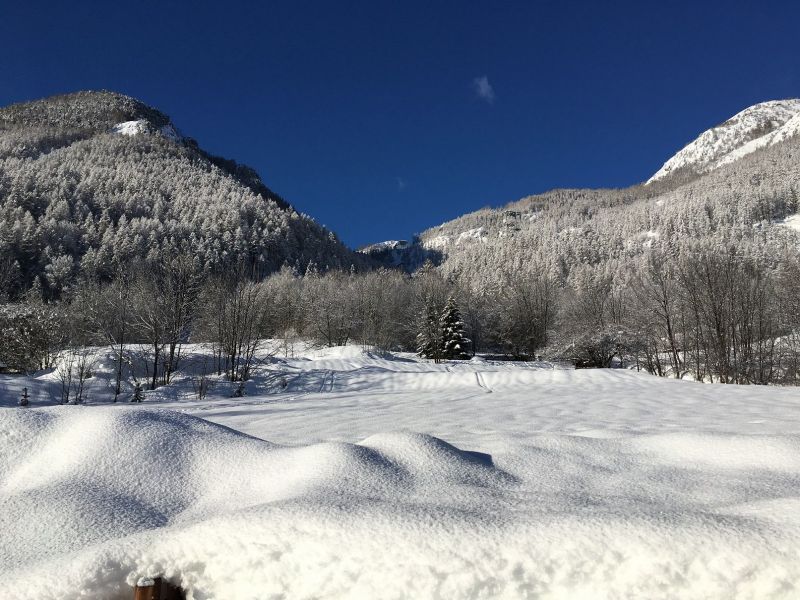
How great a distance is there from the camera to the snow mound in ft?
4.28

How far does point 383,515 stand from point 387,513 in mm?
22

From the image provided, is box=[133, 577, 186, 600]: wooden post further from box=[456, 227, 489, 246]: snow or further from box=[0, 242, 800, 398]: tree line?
box=[456, 227, 489, 246]: snow

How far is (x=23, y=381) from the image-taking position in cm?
1194

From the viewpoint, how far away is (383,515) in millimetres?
1595

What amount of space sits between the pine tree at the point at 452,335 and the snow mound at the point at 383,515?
112 ft

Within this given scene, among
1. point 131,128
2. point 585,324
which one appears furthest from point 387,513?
point 131,128

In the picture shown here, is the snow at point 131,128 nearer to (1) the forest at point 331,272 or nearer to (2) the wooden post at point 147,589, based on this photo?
(1) the forest at point 331,272

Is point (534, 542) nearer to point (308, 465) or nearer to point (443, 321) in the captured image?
point (308, 465)

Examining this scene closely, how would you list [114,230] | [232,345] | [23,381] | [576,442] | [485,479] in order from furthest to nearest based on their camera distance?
[114,230]
[232,345]
[23,381]
[576,442]
[485,479]

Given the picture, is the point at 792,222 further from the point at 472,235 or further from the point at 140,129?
the point at 140,129

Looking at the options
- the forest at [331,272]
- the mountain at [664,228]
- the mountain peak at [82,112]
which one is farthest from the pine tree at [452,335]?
the mountain peak at [82,112]

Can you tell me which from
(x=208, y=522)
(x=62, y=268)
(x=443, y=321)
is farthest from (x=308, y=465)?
(x=62, y=268)

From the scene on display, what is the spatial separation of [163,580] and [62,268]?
75.5 m

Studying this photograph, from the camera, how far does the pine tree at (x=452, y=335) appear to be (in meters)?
37.1
